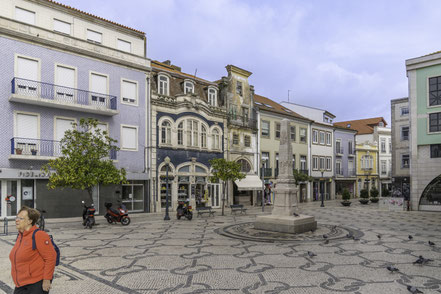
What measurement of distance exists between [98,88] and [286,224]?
15.8 meters

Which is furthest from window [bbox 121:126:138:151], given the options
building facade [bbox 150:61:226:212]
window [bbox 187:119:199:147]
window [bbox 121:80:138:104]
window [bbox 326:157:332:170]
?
window [bbox 326:157:332:170]

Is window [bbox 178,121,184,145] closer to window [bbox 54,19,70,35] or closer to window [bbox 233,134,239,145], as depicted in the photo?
window [bbox 233,134,239,145]

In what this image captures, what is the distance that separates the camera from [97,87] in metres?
23.6

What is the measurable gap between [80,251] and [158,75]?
18143 millimetres

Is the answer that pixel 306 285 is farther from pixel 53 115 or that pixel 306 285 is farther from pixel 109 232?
pixel 53 115

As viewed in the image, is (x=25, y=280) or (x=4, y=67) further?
(x=4, y=67)

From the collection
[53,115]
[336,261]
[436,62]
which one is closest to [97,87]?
[53,115]

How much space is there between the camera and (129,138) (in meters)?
25.1

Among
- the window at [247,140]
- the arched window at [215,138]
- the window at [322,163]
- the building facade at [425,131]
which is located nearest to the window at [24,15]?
the arched window at [215,138]

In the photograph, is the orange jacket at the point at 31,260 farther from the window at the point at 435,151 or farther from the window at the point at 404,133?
the window at the point at 404,133

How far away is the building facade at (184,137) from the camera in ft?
87.1

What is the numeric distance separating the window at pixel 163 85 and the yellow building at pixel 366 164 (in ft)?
112

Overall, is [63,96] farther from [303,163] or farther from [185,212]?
[303,163]

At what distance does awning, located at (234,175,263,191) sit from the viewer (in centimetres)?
3177
